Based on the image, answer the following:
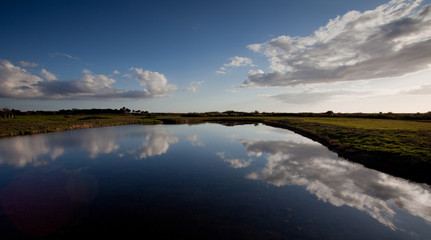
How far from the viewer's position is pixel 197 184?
15555 mm

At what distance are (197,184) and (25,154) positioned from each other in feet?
79.7

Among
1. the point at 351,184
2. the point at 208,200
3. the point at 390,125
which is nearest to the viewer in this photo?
the point at 208,200

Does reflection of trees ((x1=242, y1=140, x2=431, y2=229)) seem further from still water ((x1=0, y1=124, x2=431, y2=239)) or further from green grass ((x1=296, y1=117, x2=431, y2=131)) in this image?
green grass ((x1=296, y1=117, x2=431, y2=131))

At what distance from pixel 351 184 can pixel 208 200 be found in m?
11.9

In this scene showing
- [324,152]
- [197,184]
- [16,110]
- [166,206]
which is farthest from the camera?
[16,110]

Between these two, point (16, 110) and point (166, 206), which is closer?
point (166, 206)

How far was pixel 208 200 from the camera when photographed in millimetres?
12719

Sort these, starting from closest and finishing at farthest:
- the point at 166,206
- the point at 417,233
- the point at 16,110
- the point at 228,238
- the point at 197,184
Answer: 1. the point at 228,238
2. the point at 417,233
3. the point at 166,206
4. the point at 197,184
5. the point at 16,110

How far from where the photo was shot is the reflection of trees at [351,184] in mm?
12297

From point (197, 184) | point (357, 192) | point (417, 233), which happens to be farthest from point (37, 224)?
point (357, 192)

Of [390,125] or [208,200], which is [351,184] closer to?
[208,200]

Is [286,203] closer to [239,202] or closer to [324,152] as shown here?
[239,202]

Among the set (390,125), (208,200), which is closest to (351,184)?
(208,200)

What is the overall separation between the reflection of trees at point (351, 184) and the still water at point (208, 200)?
0.26 ft
